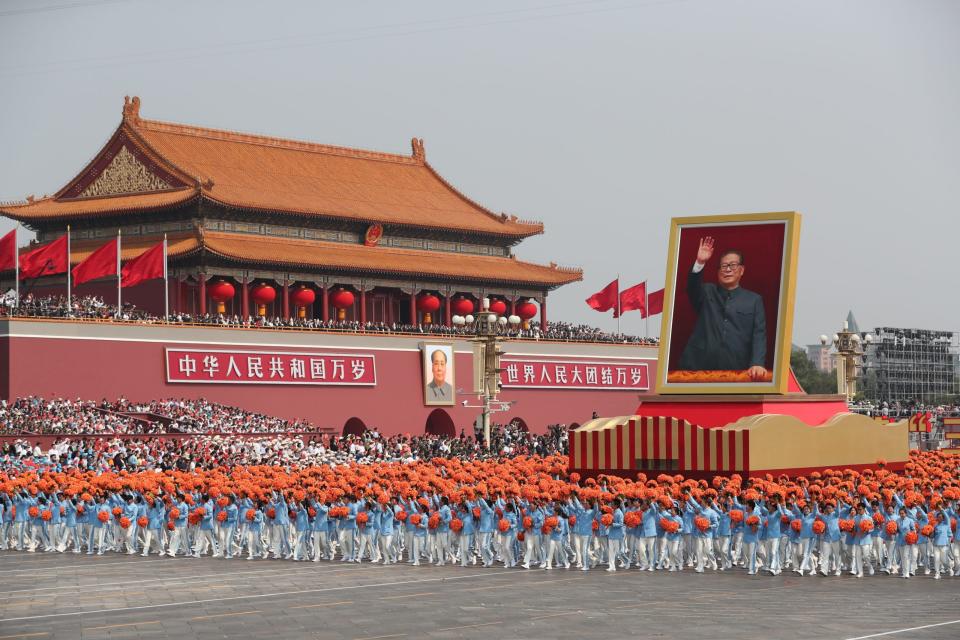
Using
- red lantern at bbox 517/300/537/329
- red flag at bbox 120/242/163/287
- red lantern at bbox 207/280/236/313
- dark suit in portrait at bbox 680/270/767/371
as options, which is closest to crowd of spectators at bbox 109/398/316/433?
red flag at bbox 120/242/163/287

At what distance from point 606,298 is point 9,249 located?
2282cm

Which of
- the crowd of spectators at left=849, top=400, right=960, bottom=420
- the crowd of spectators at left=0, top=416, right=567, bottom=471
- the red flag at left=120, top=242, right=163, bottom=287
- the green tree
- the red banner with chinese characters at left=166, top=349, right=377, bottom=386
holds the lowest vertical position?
→ the green tree

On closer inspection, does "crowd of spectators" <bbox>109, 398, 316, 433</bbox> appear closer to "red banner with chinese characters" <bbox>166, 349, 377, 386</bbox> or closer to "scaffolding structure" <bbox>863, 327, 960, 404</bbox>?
"red banner with chinese characters" <bbox>166, 349, 377, 386</bbox>

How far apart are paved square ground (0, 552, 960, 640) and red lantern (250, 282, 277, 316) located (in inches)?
1104

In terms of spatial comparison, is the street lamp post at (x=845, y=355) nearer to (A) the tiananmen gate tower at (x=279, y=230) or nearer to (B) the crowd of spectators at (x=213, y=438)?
(B) the crowd of spectators at (x=213, y=438)

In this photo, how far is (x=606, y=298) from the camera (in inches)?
2317

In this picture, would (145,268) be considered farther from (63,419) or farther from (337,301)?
(337,301)

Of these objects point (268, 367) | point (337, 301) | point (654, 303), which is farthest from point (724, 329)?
point (654, 303)

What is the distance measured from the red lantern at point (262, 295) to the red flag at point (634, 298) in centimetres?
1338

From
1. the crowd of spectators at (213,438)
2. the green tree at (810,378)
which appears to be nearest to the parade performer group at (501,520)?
the crowd of spectators at (213,438)

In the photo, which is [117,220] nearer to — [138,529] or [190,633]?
[138,529]

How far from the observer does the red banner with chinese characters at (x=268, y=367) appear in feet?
158

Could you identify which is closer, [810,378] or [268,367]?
[268,367]

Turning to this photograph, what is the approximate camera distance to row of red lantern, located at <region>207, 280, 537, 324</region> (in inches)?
2079
